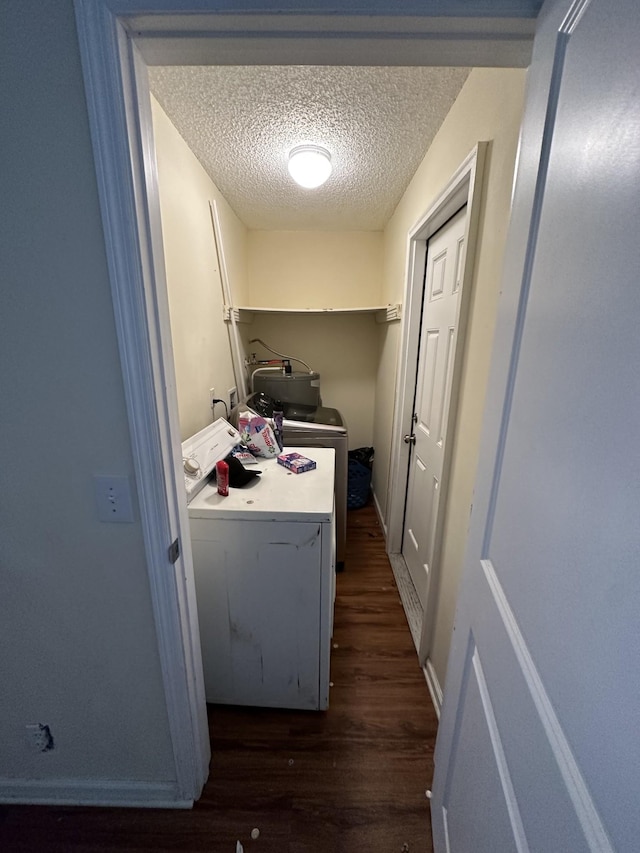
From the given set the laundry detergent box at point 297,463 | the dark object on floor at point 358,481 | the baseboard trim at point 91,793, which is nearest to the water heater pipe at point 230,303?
the laundry detergent box at point 297,463

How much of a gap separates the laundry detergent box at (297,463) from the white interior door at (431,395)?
1.87 ft

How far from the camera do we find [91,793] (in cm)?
106

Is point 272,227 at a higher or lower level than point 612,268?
higher

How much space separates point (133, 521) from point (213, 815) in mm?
1046

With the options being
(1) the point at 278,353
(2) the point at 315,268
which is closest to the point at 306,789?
(1) the point at 278,353

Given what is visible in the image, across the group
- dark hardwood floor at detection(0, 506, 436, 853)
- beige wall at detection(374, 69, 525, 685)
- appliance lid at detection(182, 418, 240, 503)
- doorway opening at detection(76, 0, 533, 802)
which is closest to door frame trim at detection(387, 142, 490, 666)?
beige wall at detection(374, 69, 525, 685)

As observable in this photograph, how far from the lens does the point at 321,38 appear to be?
23.9 inches

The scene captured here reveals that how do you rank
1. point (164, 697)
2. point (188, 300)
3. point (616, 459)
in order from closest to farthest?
1. point (616, 459)
2. point (164, 697)
3. point (188, 300)

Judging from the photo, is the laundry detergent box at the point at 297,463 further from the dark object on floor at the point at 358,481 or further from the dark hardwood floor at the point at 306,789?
the dark object on floor at the point at 358,481

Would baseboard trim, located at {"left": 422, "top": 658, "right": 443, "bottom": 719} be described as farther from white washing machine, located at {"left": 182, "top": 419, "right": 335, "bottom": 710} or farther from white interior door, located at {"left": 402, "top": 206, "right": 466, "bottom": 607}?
white washing machine, located at {"left": 182, "top": 419, "right": 335, "bottom": 710}

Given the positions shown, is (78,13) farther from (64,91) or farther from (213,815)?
(213,815)

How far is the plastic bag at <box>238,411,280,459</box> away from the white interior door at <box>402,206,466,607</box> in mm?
810

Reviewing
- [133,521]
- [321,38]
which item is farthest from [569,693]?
[321,38]

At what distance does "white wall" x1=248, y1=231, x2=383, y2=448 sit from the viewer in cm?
276
